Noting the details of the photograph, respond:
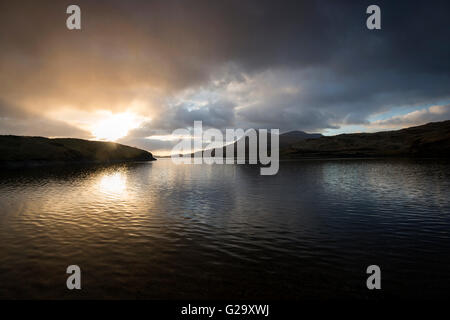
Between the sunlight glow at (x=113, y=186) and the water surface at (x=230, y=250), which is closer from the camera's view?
the water surface at (x=230, y=250)

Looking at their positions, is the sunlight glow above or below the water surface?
above

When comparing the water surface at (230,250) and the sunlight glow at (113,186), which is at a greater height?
the sunlight glow at (113,186)

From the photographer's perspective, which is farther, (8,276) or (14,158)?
(14,158)

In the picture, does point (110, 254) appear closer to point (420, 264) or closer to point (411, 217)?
point (420, 264)

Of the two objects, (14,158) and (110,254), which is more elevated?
(14,158)

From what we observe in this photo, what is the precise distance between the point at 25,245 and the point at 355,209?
3522 cm

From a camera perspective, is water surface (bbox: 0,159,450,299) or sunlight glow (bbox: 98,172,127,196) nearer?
water surface (bbox: 0,159,450,299)

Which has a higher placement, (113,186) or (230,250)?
(113,186)

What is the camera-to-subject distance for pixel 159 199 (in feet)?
125

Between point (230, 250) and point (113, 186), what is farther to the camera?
point (113, 186)

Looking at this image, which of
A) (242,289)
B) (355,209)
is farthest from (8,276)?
(355,209)
